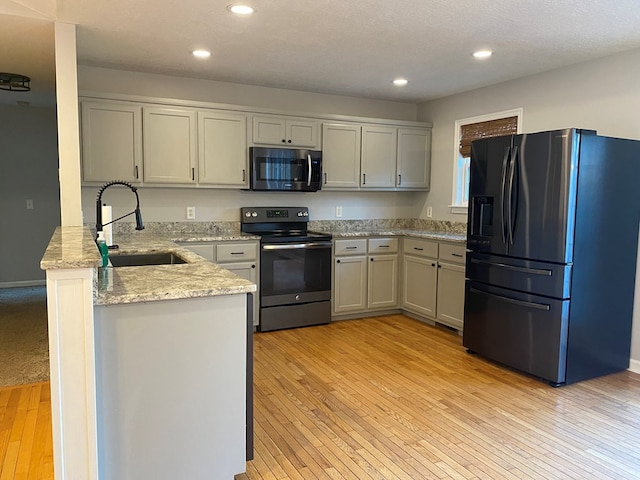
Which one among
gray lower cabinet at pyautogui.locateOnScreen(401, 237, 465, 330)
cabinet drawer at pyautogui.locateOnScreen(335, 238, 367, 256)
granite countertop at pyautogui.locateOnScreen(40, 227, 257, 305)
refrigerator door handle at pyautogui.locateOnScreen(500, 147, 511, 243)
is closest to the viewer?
granite countertop at pyautogui.locateOnScreen(40, 227, 257, 305)

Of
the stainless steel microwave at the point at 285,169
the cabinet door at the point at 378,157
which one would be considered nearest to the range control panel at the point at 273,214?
the stainless steel microwave at the point at 285,169

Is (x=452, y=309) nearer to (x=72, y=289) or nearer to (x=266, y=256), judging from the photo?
(x=266, y=256)

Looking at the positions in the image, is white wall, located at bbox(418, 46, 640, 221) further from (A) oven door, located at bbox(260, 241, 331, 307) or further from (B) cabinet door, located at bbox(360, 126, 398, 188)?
(A) oven door, located at bbox(260, 241, 331, 307)

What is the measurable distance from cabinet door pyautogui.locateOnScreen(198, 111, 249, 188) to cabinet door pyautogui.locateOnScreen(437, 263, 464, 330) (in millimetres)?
2101

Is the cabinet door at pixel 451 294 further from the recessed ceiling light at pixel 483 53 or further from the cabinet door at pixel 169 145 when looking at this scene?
the cabinet door at pixel 169 145

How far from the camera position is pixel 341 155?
16.4 ft

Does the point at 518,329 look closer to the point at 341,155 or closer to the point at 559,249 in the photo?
the point at 559,249

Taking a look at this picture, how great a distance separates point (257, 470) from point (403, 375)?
1.52m

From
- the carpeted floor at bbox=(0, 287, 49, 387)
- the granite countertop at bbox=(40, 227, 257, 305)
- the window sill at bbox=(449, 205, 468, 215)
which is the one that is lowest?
the carpeted floor at bbox=(0, 287, 49, 387)

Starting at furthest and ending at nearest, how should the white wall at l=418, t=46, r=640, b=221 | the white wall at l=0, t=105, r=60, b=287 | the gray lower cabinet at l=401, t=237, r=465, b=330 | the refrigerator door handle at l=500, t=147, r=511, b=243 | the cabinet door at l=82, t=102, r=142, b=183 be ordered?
1. the white wall at l=0, t=105, r=60, b=287
2. the gray lower cabinet at l=401, t=237, r=465, b=330
3. the cabinet door at l=82, t=102, r=142, b=183
4. the white wall at l=418, t=46, r=640, b=221
5. the refrigerator door handle at l=500, t=147, r=511, b=243

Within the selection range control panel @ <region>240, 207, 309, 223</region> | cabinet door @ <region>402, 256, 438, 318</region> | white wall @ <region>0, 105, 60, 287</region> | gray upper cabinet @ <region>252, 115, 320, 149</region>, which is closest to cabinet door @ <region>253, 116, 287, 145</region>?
gray upper cabinet @ <region>252, 115, 320, 149</region>

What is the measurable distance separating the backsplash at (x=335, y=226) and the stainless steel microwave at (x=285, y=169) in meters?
0.53

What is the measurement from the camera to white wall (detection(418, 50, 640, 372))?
139 inches

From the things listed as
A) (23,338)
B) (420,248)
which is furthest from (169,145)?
(420,248)
